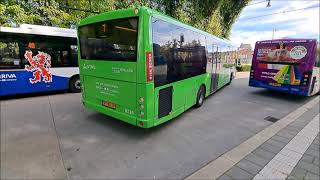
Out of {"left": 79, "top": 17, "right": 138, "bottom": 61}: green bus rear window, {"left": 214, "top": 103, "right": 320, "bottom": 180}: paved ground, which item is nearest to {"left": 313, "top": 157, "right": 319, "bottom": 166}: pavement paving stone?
{"left": 214, "top": 103, "right": 320, "bottom": 180}: paved ground

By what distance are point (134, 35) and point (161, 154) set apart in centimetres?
240

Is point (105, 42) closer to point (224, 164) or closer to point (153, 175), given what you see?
point (153, 175)

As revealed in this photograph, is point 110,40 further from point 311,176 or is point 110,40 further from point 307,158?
point 307,158

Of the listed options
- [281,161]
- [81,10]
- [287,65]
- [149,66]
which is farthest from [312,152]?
[81,10]

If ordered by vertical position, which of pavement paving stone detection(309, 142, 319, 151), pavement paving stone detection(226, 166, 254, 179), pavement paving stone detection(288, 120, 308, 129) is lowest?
pavement paving stone detection(309, 142, 319, 151)

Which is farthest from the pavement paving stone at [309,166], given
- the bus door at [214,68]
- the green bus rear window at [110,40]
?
the bus door at [214,68]

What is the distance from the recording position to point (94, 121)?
5191mm

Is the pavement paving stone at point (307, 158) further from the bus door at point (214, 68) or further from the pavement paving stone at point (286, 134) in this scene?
the bus door at point (214, 68)

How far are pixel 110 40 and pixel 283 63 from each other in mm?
7609

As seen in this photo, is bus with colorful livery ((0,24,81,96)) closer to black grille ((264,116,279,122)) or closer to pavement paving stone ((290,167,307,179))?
black grille ((264,116,279,122))

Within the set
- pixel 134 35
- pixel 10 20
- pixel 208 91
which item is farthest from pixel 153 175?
pixel 10 20

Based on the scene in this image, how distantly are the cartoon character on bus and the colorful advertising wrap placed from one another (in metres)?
9.19

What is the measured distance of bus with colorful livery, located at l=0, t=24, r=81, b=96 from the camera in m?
6.56

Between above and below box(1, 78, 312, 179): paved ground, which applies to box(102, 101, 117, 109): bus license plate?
above
